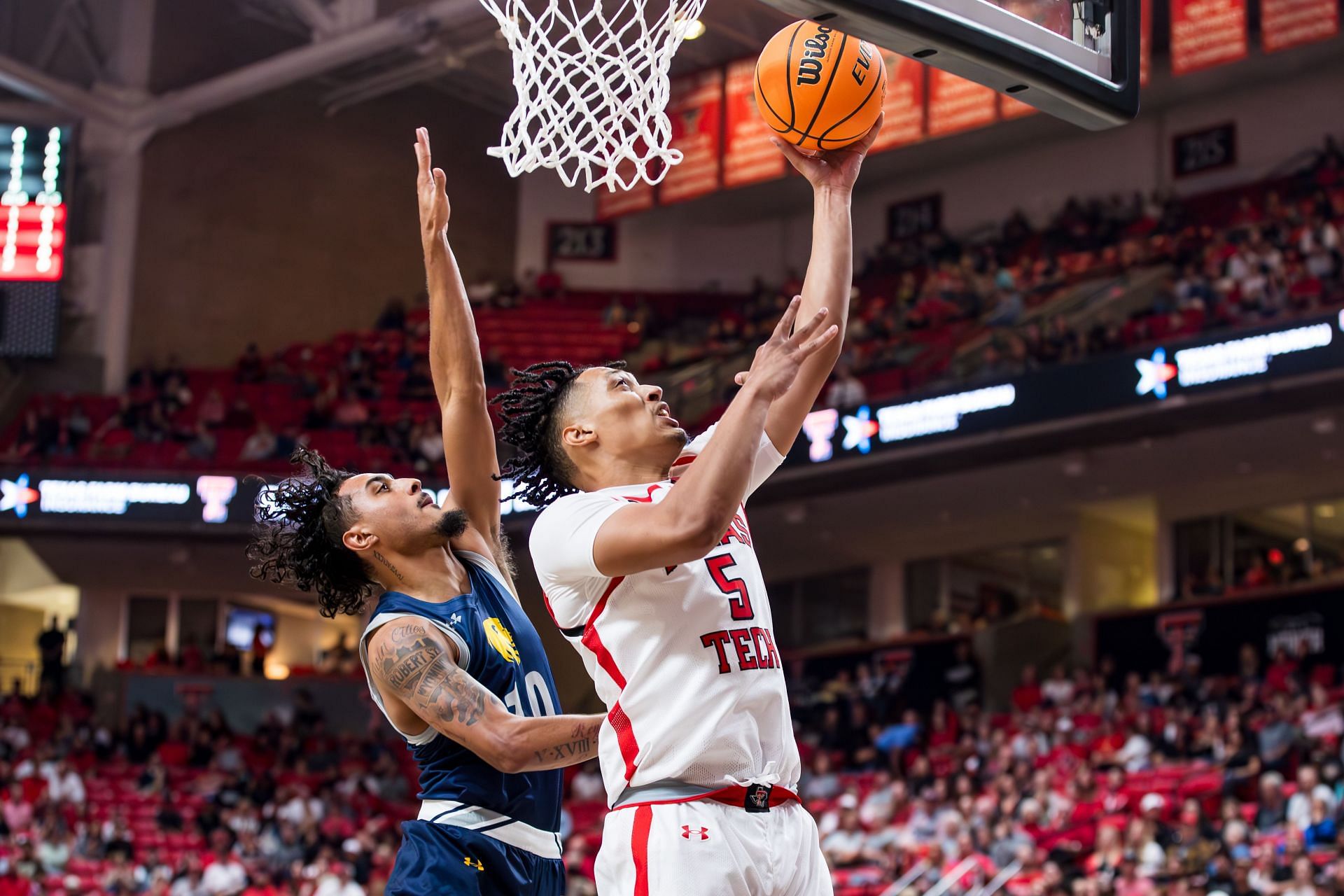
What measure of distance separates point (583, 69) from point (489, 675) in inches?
73.0

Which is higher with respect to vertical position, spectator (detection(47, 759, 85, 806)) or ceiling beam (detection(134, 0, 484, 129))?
ceiling beam (detection(134, 0, 484, 129))

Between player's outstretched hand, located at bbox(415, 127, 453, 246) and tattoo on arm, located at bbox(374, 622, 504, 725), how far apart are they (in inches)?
39.2

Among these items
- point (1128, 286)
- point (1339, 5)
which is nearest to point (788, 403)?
point (1128, 286)

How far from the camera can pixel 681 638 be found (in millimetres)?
3121

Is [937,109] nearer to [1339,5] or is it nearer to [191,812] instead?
[1339,5]

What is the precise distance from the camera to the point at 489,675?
12.5 ft

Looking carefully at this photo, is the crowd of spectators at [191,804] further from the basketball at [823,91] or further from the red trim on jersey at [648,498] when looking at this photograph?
the red trim on jersey at [648,498]

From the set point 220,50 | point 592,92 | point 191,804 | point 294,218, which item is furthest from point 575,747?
point 294,218

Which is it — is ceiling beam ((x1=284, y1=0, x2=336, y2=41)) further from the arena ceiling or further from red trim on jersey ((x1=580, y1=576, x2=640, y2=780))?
red trim on jersey ((x1=580, y1=576, x2=640, y2=780))

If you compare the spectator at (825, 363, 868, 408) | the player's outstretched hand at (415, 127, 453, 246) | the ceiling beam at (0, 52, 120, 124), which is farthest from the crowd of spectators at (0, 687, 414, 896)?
the player's outstretched hand at (415, 127, 453, 246)

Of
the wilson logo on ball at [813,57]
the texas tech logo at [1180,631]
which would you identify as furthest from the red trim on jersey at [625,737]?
the texas tech logo at [1180,631]

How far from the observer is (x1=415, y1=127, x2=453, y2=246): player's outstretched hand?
13.2 feet

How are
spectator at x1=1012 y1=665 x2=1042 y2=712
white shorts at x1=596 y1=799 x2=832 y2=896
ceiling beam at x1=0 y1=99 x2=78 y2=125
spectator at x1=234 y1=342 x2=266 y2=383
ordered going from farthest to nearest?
spectator at x1=234 y1=342 x2=266 y2=383, ceiling beam at x1=0 y1=99 x2=78 y2=125, spectator at x1=1012 y1=665 x2=1042 y2=712, white shorts at x1=596 y1=799 x2=832 y2=896

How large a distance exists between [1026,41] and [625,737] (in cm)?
190
